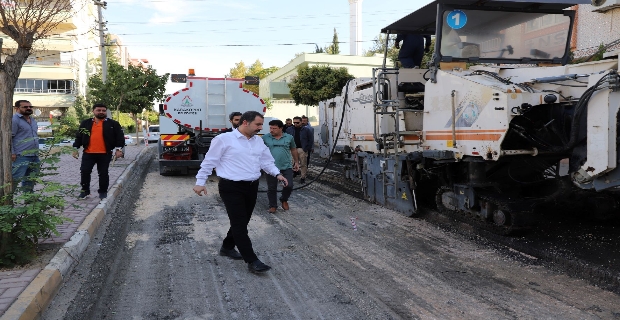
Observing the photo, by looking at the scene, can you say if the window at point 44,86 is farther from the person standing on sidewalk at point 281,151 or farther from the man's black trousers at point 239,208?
the man's black trousers at point 239,208

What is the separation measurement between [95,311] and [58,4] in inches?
128

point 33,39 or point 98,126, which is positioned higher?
point 33,39

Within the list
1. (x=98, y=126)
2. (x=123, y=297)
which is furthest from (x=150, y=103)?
(x=123, y=297)

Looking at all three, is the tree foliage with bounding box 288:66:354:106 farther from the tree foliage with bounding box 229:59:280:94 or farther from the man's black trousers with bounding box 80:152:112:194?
the tree foliage with bounding box 229:59:280:94

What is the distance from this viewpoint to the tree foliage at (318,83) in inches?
1222

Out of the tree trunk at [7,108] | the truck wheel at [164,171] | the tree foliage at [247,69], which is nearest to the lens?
the tree trunk at [7,108]

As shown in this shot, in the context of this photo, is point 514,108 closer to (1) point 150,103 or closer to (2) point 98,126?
(2) point 98,126

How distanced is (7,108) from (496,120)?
196 inches

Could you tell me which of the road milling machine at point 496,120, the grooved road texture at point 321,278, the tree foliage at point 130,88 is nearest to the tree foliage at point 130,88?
the tree foliage at point 130,88

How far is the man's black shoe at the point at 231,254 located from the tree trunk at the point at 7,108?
217cm

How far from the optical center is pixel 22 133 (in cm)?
756

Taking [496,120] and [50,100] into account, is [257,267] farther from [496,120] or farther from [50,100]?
[50,100]

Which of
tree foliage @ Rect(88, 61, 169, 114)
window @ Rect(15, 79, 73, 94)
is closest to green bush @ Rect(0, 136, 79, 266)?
tree foliage @ Rect(88, 61, 169, 114)

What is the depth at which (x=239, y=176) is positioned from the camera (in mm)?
5035
